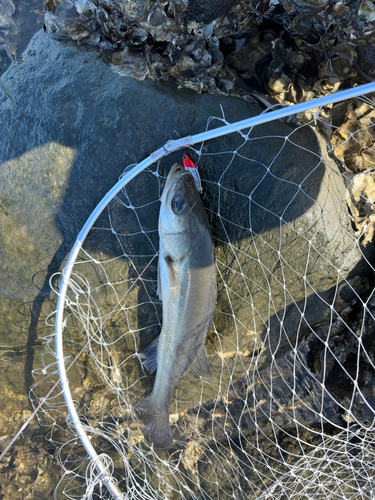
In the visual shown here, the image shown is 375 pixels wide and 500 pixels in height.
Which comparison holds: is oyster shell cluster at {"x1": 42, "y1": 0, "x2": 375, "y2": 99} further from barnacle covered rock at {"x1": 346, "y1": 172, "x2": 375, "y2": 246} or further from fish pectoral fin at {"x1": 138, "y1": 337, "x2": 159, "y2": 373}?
fish pectoral fin at {"x1": 138, "y1": 337, "x2": 159, "y2": 373}

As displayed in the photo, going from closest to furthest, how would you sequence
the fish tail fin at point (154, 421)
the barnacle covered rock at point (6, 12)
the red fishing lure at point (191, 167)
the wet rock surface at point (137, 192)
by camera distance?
the red fishing lure at point (191, 167) < the wet rock surface at point (137, 192) < the fish tail fin at point (154, 421) < the barnacle covered rock at point (6, 12)

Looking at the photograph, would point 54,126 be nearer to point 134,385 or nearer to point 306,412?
point 134,385

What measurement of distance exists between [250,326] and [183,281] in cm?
104

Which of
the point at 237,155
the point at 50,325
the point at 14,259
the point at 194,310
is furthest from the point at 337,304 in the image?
the point at 14,259

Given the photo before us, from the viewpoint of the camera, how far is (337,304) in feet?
12.0

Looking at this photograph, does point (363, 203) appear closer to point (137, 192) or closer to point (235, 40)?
point (235, 40)

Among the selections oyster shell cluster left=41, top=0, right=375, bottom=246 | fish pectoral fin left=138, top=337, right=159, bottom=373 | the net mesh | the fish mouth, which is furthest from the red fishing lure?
fish pectoral fin left=138, top=337, right=159, bottom=373

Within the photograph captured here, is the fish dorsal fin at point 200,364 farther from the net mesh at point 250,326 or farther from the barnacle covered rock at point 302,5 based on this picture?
the barnacle covered rock at point 302,5

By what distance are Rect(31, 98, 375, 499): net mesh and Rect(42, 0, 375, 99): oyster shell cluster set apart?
18.6 inches

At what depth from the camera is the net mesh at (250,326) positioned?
3330 millimetres

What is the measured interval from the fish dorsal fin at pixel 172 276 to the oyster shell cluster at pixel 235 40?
1.85 meters

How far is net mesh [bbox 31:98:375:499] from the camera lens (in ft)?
10.9

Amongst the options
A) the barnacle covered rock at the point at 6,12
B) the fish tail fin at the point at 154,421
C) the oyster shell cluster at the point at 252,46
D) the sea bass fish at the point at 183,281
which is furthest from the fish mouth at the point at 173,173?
the barnacle covered rock at the point at 6,12

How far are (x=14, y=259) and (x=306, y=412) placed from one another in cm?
405
